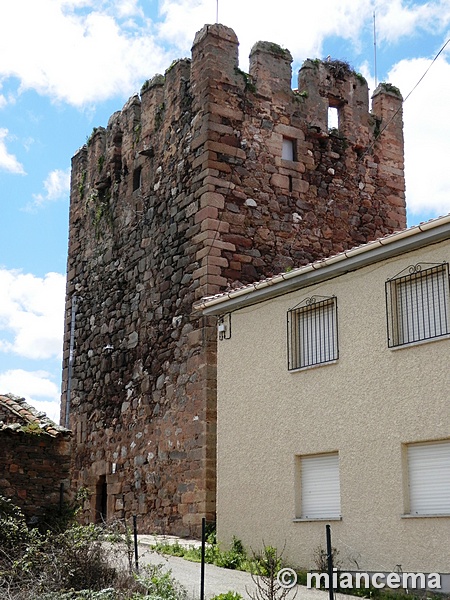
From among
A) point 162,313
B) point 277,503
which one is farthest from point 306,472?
point 162,313

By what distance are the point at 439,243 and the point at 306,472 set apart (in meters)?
3.65

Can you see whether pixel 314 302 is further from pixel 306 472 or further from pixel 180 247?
pixel 180 247

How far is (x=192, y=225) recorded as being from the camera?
16438mm

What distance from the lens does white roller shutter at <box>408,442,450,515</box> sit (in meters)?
10.6

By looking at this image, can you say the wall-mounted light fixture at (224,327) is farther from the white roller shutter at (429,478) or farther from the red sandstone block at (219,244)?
the white roller shutter at (429,478)

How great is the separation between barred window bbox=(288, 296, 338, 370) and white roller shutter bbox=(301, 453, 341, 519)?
4.42 feet

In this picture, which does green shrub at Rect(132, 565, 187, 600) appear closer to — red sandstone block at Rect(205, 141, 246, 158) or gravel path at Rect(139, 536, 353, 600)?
gravel path at Rect(139, 536, 353, 600)

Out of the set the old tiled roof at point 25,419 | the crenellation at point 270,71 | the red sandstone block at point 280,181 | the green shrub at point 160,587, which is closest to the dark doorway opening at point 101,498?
the old tiled roof at point 25,419

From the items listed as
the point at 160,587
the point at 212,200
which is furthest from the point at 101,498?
the point at 160,587

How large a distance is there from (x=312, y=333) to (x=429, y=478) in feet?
9.35

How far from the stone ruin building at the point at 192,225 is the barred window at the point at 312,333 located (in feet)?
8.68

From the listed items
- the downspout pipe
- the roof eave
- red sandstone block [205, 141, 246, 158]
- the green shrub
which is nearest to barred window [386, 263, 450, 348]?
the roof eave

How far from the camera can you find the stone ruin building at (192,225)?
52.3 feet

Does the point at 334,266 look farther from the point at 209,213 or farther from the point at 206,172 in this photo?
the point at 206,172
